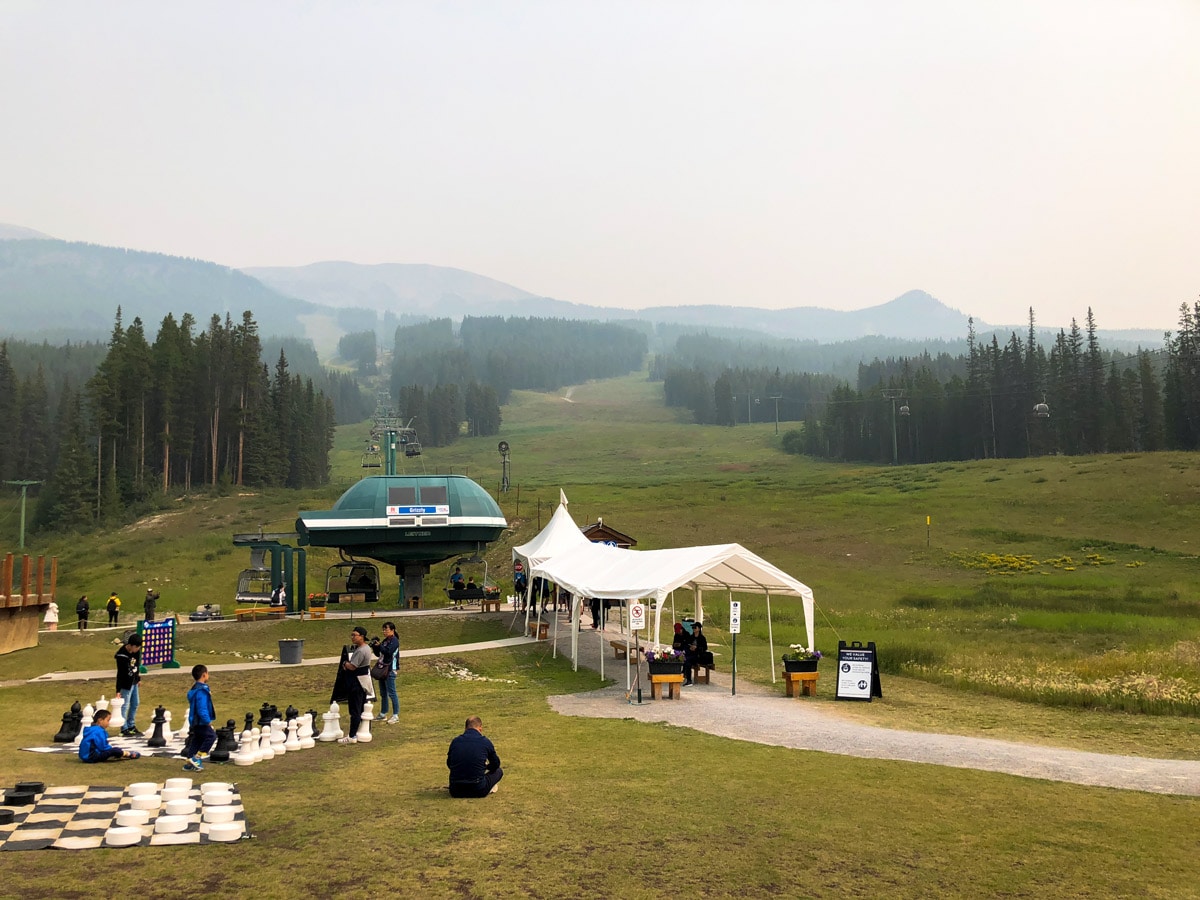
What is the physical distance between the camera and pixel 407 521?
42.3 meters

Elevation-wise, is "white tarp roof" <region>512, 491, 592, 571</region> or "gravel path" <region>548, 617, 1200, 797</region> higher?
"white tarp roof" <region>512, 491, 592, 571</region>

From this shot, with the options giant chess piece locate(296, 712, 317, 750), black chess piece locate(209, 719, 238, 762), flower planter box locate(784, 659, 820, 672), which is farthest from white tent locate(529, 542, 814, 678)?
black chess piece locate(209, 719, 238, 762)

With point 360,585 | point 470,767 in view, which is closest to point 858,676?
point 470,767

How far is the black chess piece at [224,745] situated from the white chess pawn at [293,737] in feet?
3.61

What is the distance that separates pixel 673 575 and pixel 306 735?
1028cm

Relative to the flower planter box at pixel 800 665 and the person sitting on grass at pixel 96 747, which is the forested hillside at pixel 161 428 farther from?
the person sitting on grass at pixel 96 747

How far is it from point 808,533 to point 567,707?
4816cm

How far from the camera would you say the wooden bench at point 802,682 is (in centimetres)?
2316

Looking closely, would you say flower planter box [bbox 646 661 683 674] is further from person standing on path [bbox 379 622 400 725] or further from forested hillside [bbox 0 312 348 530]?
forested hillside [bbox 0 312 348 530]

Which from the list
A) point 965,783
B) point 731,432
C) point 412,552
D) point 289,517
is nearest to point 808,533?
point 412,552

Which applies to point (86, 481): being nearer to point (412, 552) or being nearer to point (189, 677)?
point (412, 552)

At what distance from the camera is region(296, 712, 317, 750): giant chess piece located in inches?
591

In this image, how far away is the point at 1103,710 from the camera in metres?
21.2

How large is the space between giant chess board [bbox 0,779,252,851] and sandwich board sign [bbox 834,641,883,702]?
15540mm
